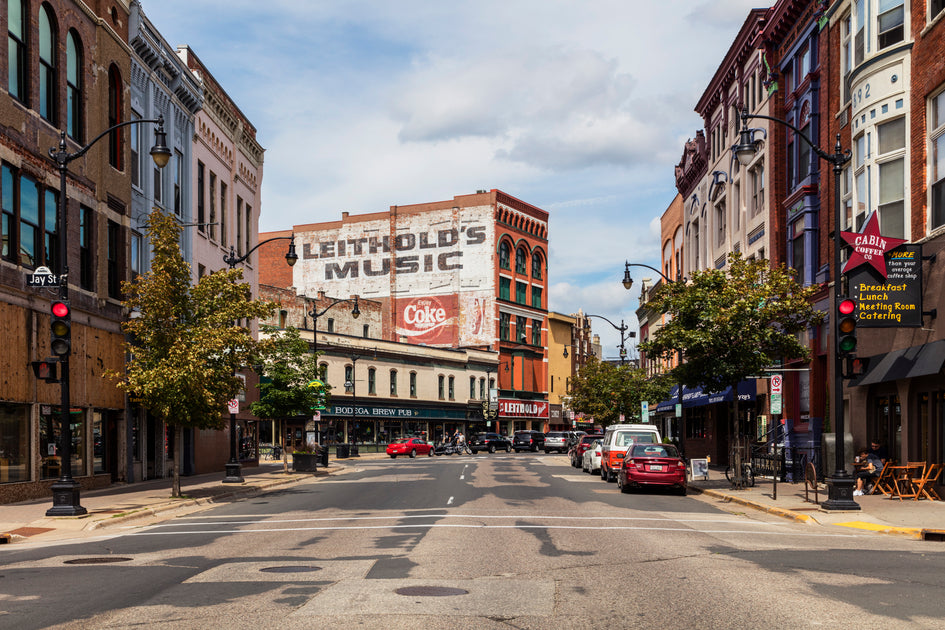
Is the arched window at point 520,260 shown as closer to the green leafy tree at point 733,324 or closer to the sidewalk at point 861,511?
the green leafy tree at point 733,324

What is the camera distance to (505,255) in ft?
325

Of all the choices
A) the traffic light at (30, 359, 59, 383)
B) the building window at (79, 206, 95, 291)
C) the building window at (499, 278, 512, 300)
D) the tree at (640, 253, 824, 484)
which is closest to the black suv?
the building window at (499, 278, 512, 300)

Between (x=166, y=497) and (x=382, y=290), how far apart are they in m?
73.4

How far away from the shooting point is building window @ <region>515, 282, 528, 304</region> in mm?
101812

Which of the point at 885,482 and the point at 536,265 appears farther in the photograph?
the point at 536,265

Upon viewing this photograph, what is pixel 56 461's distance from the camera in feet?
85.3

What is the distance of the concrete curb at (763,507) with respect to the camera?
1997 centimetres

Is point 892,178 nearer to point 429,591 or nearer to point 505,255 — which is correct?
point 429,591

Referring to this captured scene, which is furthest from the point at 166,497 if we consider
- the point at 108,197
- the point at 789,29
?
the point at 789,29

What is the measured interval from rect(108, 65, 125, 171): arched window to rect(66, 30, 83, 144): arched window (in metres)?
2.26

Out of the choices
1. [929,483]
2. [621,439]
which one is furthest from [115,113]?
[929,483]

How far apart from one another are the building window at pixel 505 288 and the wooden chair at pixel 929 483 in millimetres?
75345

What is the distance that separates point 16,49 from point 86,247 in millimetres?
6234

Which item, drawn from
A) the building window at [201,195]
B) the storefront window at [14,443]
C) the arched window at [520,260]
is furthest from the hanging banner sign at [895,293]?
the arched window at [520,260]
